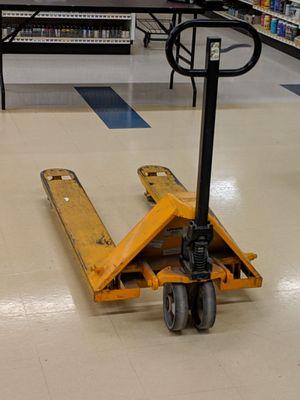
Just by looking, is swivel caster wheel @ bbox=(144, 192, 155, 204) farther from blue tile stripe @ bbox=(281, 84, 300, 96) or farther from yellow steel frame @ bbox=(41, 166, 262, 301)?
blue tile stripe @ bbox=(281, 84, 300, 96)

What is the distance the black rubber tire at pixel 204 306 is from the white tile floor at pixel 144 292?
0.07 metres

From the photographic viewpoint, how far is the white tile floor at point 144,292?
10.8 feet

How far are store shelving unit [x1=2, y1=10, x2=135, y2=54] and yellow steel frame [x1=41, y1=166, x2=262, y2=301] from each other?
6287 millimetres

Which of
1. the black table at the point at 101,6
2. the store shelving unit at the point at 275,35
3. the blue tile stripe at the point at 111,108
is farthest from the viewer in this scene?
the store shelving unit at the point at 275,35

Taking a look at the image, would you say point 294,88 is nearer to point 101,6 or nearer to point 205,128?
point 101,6

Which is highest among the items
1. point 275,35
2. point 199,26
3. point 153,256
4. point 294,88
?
point 199,26

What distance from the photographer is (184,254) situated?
11.9 feet

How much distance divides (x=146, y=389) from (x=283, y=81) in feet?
21.7

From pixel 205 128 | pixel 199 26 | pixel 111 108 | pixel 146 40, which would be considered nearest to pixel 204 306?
pixel 205 128

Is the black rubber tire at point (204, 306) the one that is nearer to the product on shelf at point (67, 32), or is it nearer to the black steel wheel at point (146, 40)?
the product on shelf at point (67, 32)

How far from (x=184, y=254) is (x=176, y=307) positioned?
0.89 feet

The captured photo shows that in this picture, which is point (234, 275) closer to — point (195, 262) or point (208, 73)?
point (195, 262)

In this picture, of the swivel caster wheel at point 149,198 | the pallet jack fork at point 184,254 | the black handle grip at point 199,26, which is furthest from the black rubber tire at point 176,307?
the swivel caster wheel at point 149,198

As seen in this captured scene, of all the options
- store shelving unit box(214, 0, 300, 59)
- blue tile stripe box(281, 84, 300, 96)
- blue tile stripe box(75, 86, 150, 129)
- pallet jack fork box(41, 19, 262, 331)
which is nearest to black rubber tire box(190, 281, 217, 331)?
pallet jack fork box(41, 19, 262, 331)
